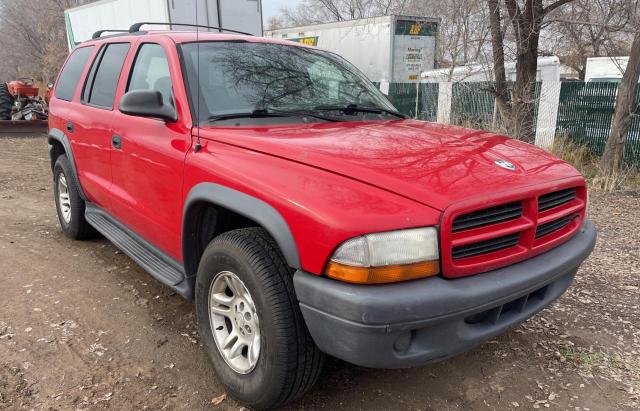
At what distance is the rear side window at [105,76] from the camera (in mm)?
3809

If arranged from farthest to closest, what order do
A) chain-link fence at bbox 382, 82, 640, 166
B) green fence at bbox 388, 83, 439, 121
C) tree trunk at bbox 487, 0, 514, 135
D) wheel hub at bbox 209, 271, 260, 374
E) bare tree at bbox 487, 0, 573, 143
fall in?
green fence at bbox 388, 83, 439, 121, chain-link fence at bbox 382, 82, 640, 166, tree trunk at bbox 487, 0, 514, 135, bare tree at bbox 487, 0, 573, 143, wheel hub at bbox 209, 271, 260, 374

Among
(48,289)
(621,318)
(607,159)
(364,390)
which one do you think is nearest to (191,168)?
(364,390)

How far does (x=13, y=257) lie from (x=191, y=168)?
2.71 meters

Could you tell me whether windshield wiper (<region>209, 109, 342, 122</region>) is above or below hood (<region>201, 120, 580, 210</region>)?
above

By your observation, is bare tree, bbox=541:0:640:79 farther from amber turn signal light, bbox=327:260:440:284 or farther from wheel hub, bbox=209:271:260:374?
wheel hub, bbox=209:271:260:374

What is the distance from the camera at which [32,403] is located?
2514mm

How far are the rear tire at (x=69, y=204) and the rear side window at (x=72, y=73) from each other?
603mm

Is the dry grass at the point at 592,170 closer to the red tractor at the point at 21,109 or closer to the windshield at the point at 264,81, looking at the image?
the windshield at the point at 264,81

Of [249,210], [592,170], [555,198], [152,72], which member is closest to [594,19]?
[592,170]

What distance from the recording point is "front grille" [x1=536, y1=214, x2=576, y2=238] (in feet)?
7.94

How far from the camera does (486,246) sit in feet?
7.15

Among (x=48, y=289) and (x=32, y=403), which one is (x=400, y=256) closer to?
(x=32, y=403)

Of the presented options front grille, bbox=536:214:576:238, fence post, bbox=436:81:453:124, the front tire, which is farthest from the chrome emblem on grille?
fence post, bbox=436:81:453:124

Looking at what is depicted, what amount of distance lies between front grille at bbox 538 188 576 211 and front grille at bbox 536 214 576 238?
0.28 ft
